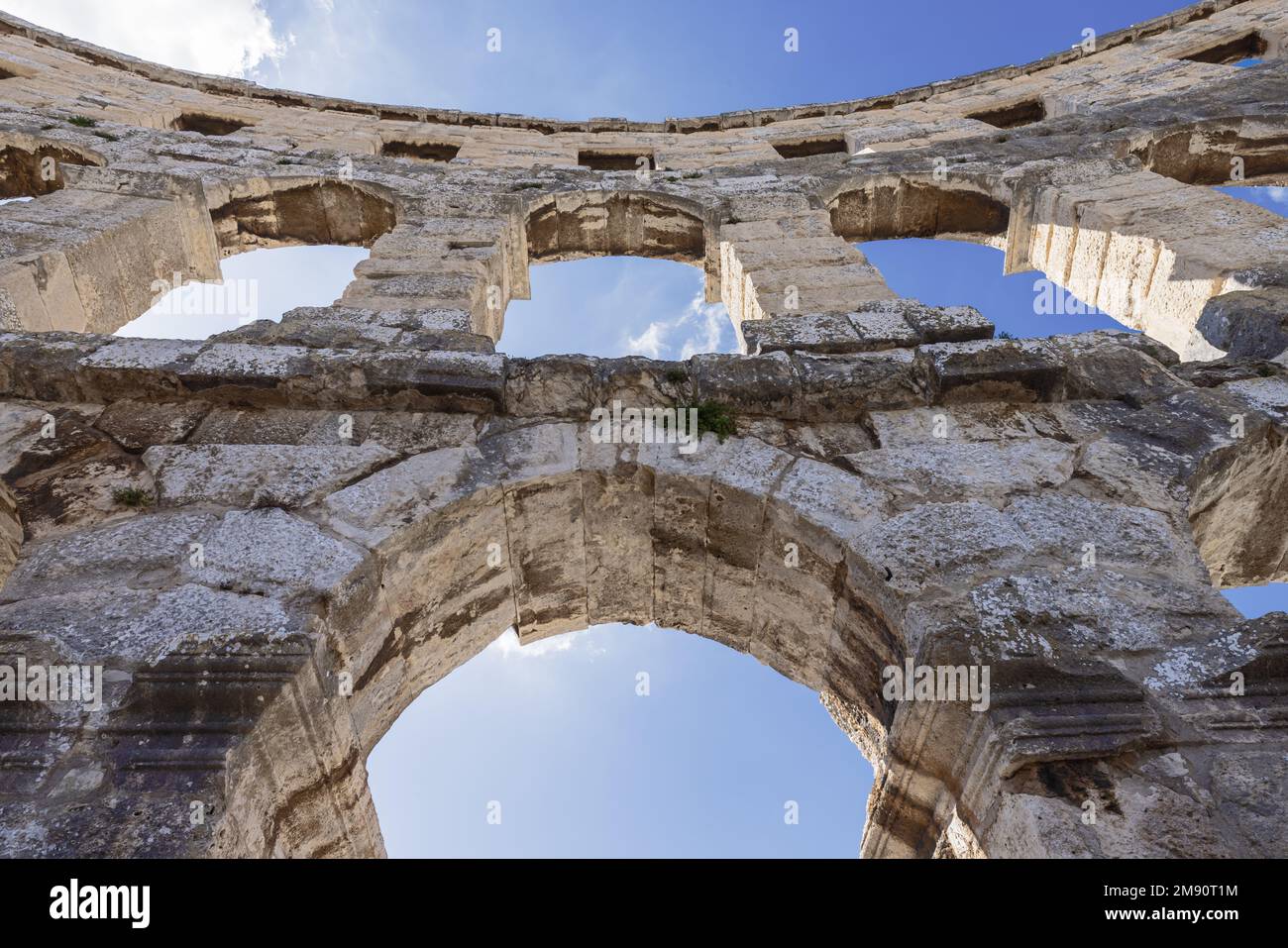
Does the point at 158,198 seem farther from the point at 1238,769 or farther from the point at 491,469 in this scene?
the point at 1238,769

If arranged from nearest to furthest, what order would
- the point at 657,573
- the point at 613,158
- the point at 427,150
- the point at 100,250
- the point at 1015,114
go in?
the point at 657,573, the point at 100,250, the point at 613,158, the point at 427,150, the point at 1015,114

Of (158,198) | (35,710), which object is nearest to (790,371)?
(35,710)

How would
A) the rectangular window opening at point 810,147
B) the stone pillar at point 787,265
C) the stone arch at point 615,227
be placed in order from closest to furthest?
the stone pillar at point 787,265 → the stone arch at point 615,227 → the rectangular window opening at point 810,147

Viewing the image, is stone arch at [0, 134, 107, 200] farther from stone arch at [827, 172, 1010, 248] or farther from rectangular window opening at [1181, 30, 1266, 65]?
rectangular window opening at [1181, 30, 1266, 65]

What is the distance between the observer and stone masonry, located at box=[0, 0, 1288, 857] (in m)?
2.27

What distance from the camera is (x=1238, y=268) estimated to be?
15.9ft

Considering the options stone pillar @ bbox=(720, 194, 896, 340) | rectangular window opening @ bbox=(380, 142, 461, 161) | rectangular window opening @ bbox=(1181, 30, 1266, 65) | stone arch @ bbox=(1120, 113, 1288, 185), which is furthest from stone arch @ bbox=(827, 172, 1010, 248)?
rectangular window opening @ bbox=(1181, 30, 1266, 65)

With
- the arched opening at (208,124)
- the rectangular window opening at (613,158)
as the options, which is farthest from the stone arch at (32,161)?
the rectangular window opening at (613,158)

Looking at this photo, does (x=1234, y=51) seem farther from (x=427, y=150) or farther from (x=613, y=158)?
(x=427, y=150)

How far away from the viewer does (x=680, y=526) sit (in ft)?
11.4

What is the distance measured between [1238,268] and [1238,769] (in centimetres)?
383

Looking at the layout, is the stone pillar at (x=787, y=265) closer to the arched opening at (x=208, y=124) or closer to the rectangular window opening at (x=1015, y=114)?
the rectangular window opening at (x=1015, y=114)

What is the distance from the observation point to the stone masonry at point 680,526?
7.43ft

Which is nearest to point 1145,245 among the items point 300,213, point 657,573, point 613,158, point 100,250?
point 657,573
